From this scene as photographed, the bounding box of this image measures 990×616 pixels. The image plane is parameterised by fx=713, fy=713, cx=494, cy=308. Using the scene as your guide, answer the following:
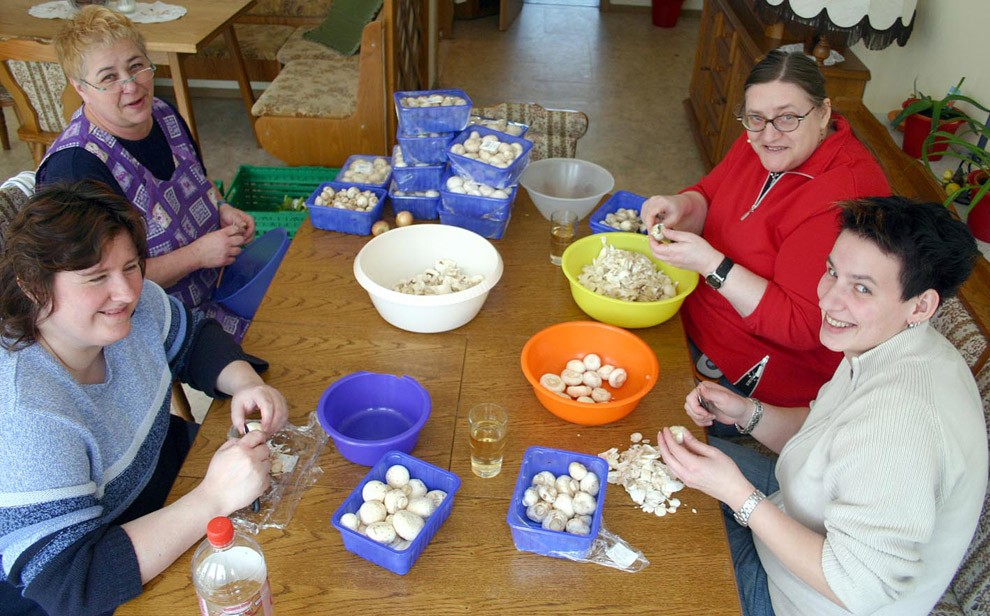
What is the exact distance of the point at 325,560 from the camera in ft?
4.00

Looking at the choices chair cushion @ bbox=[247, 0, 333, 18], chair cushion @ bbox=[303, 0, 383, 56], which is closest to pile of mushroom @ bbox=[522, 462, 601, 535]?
chair cushion @ bbox=[303, 0, 383, 56]

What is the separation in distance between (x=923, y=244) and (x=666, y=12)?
6.27 metres

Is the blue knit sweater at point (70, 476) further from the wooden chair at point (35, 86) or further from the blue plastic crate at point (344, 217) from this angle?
the wooden chair at point (35, 86)

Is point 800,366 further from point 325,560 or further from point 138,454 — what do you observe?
point 138,454

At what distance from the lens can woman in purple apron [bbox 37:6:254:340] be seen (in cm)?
182

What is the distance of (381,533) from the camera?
3.87 ft

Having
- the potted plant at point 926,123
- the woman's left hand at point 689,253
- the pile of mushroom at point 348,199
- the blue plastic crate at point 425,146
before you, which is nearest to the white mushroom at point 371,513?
the woman's left hand at point 689,253

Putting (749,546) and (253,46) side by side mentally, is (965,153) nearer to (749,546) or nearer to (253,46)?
(749,546)

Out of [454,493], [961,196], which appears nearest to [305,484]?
[454,493]

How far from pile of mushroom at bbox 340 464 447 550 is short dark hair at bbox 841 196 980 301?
2.88 feet

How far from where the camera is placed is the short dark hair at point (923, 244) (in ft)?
3.89

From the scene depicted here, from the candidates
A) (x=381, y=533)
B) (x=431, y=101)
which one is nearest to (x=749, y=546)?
(x=381, y=533)

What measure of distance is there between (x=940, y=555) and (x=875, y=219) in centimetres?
60

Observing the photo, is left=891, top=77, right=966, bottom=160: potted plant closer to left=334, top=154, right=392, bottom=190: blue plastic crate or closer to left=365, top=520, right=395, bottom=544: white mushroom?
left=334, top=154, right=392, bottom=190: blue plastic crate
